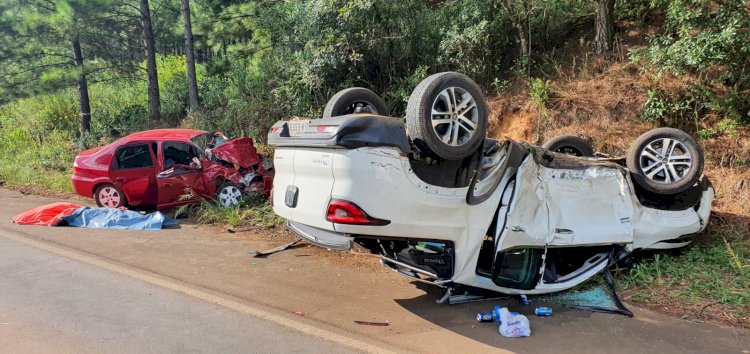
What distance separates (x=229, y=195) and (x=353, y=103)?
16.0 ft

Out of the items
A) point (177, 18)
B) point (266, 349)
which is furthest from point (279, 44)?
point (177, 18)

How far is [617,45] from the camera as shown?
9633mm

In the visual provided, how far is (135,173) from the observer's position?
9.58 m

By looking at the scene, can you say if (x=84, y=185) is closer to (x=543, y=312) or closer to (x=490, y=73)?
(x=490, y=73)

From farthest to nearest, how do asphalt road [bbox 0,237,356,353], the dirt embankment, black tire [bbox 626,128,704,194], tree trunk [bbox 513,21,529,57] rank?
tree trunk [bbox 513,21,529,57], the dirt embankment, black tire [bbox 626,128,704,194], asphalt road [bbox 0,237,356,353]

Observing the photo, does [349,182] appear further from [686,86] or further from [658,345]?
[686,86]

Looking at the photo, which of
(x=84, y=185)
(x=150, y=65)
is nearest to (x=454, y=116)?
(x=84, y=185)

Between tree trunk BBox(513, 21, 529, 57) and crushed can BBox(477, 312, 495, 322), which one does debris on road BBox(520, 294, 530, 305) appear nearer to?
crushed can BBox(477, 312, 495, 322)

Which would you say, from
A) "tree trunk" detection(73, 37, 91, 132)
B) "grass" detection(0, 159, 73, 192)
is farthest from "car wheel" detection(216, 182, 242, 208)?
"tree trunk" detection(73, 37, 91, 132)

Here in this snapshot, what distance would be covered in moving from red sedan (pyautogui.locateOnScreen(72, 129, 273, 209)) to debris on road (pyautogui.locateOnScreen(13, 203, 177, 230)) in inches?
→ 32.8

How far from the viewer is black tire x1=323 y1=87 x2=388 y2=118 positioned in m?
5.31

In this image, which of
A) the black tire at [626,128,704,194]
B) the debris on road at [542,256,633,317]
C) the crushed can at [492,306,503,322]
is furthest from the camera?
the black tire at [626,128,704,194]

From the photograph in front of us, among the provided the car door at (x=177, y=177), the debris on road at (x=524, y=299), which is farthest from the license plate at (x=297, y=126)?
the car door at (x=177, y=177)

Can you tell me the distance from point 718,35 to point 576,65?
3.47 m
